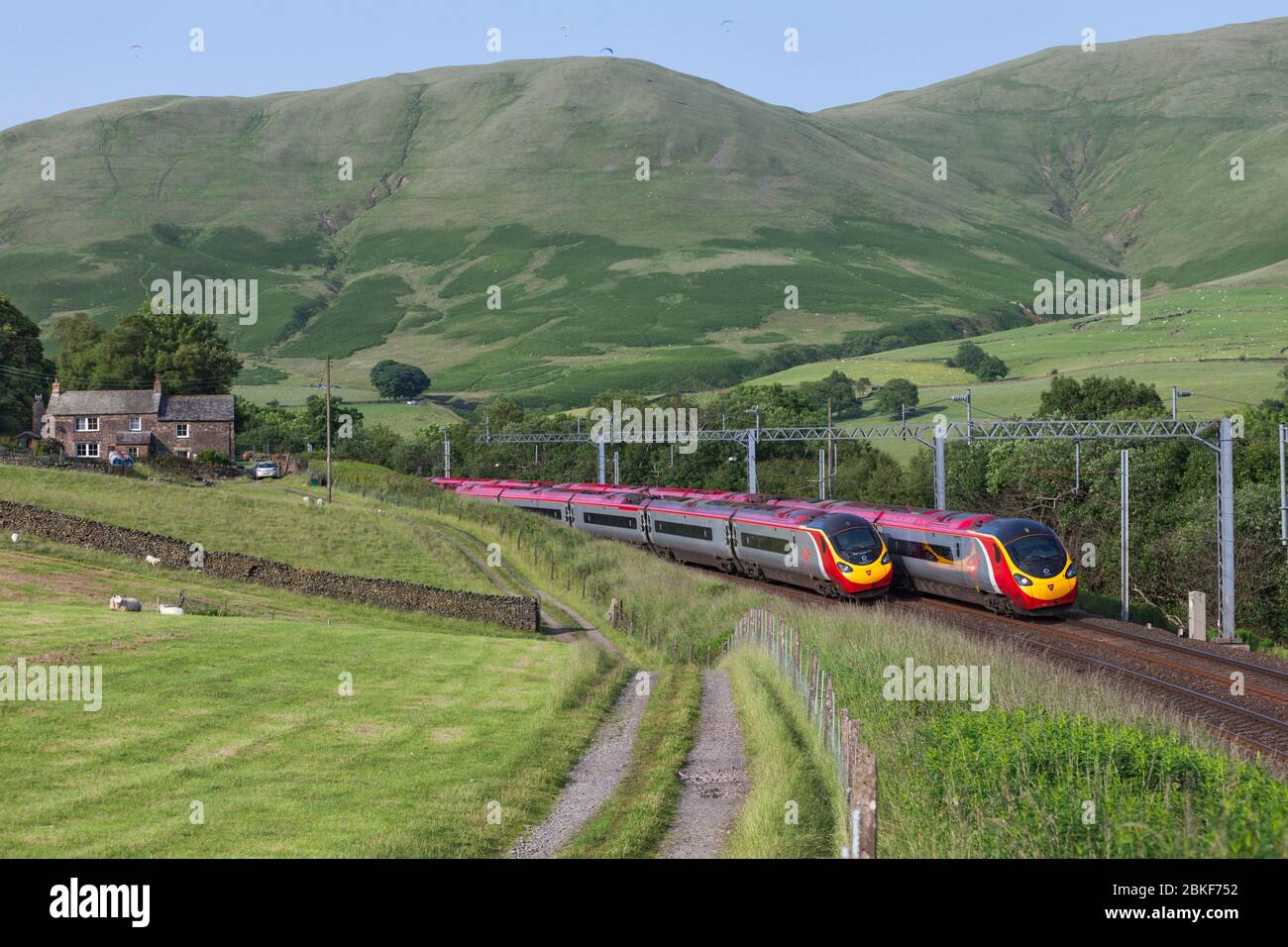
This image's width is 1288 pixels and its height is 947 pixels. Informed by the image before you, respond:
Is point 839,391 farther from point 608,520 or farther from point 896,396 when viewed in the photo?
point 608,520

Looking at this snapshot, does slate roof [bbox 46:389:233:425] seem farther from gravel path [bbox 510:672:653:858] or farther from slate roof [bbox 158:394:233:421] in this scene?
gravel path [bbox 510:672:653:858]

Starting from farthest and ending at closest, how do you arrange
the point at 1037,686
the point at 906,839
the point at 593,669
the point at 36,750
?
the point at 593,669 < the point at 1037,686 < the point at 36,750 < the point at 906,839

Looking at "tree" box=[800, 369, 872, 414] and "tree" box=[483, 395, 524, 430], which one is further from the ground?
"tree" box=[800, 369, 872, 414]

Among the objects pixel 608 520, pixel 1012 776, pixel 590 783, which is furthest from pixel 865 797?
pixel 608 520

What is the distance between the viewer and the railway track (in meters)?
26.1

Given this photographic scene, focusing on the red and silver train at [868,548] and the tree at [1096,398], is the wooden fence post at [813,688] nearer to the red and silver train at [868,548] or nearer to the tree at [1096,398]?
the red and silver train at [868,548]

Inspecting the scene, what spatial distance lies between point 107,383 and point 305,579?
333 ft

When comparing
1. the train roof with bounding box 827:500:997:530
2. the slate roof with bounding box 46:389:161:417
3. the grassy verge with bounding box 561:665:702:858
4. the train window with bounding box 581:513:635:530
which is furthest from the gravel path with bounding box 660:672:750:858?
the slate roof with bounding box 46:389:161:417

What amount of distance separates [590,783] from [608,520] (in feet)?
161

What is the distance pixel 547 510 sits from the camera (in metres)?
79.4

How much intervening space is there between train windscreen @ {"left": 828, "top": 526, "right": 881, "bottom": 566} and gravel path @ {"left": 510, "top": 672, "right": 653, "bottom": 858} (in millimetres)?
17367
